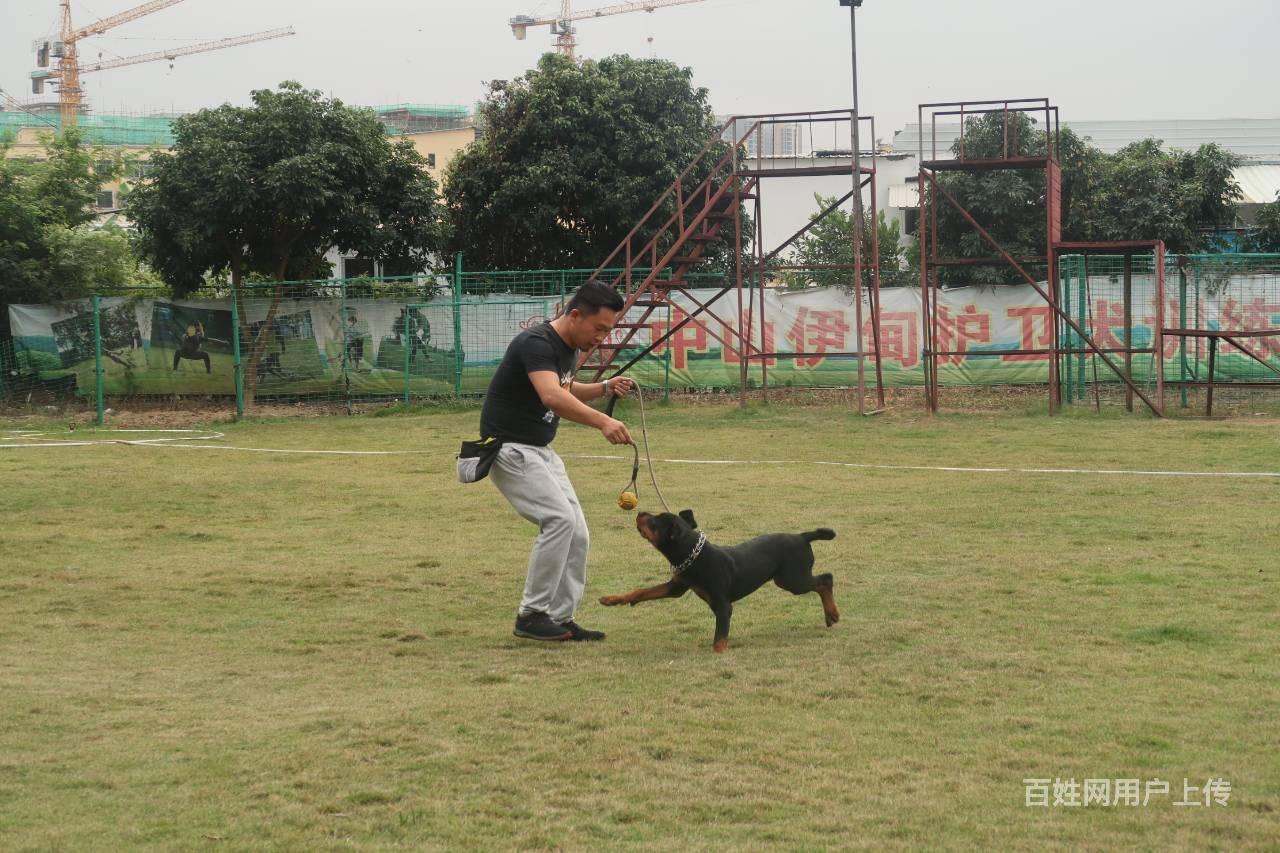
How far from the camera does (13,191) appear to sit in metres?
24.9

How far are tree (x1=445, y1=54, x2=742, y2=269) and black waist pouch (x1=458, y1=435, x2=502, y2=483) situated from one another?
21.7 metres

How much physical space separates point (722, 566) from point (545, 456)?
107 cm

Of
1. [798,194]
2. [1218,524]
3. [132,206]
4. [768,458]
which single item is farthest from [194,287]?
[798,194]

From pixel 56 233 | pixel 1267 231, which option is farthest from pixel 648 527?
pixel 1267 231

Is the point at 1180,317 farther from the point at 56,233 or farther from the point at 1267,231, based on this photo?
the point at 56,233

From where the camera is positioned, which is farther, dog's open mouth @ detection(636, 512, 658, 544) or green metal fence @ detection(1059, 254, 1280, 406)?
green metal fence @ detection(1059, 254, 1280, 406)

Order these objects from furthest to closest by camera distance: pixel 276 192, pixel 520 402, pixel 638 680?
pixel 276 192, pixel 520 402, pixel 638 680

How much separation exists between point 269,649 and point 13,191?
69.6 ft

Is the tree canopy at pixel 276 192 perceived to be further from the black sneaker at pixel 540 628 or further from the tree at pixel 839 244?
the black sneaker at pixel 540 628

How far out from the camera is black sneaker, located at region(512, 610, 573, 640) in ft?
21.6

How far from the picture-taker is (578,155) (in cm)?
2836

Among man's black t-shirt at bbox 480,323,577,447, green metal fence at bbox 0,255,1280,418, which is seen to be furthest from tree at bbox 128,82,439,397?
man's black t-shirt at bbox 480,323,577,447

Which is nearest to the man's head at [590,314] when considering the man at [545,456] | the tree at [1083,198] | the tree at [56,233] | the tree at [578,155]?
the man at [545,456]

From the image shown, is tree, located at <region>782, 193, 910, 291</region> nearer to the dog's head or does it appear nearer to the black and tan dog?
the black and tan dog
